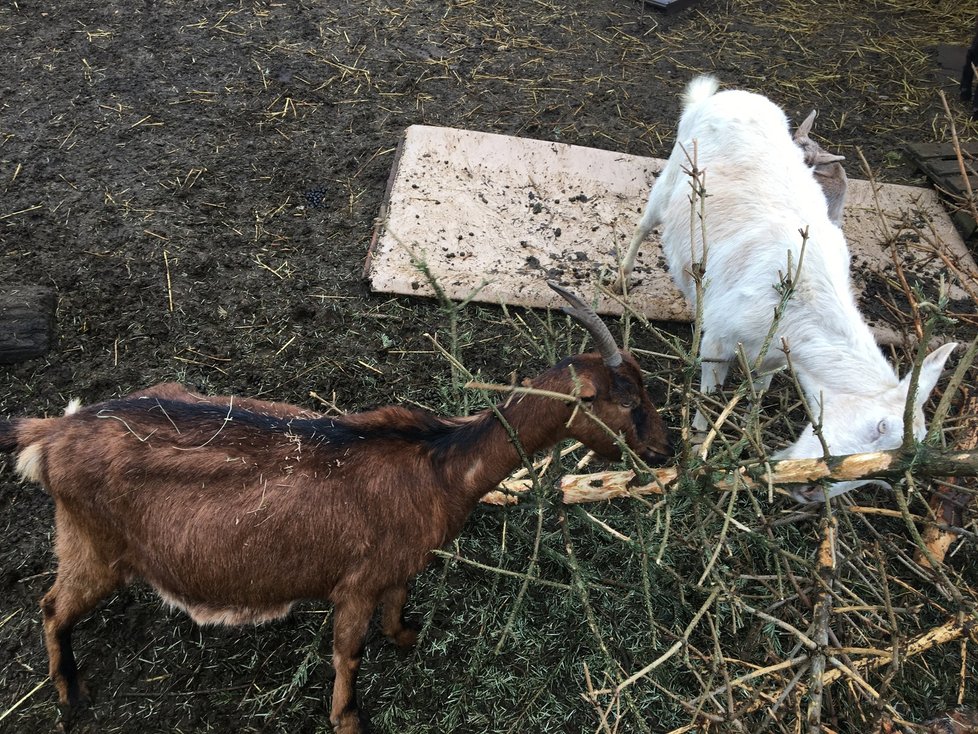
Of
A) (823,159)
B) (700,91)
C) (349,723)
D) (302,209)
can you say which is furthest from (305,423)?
(823,159)

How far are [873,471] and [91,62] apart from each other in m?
6.51

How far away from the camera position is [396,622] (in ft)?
10.7

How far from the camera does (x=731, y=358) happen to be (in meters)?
3.91

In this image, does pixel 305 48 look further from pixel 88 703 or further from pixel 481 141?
pixel 88 703

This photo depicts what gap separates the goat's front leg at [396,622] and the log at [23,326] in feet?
8.56

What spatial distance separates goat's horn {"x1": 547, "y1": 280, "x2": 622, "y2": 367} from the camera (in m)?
2.42

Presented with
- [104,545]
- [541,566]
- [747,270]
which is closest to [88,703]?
[104,545]

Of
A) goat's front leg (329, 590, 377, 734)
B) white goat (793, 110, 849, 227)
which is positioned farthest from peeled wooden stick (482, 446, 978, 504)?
white goat (793, 110, 849, 227)

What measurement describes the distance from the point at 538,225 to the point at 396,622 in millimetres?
3068

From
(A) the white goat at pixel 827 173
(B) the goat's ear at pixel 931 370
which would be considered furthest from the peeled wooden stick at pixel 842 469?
(A) the white goat at pixel 827 173

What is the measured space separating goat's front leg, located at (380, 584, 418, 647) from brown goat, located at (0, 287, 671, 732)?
0.24m

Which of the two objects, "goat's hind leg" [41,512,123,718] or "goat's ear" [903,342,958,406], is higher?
"goat's ear" [903,342,958,406]

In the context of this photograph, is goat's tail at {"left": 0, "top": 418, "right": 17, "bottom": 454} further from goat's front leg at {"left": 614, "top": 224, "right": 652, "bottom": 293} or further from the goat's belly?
goat's front leg at {"left": 614, "top": 224, "right": 652, "bottom": 293}

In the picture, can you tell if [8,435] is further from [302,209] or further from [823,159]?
[823,159]
